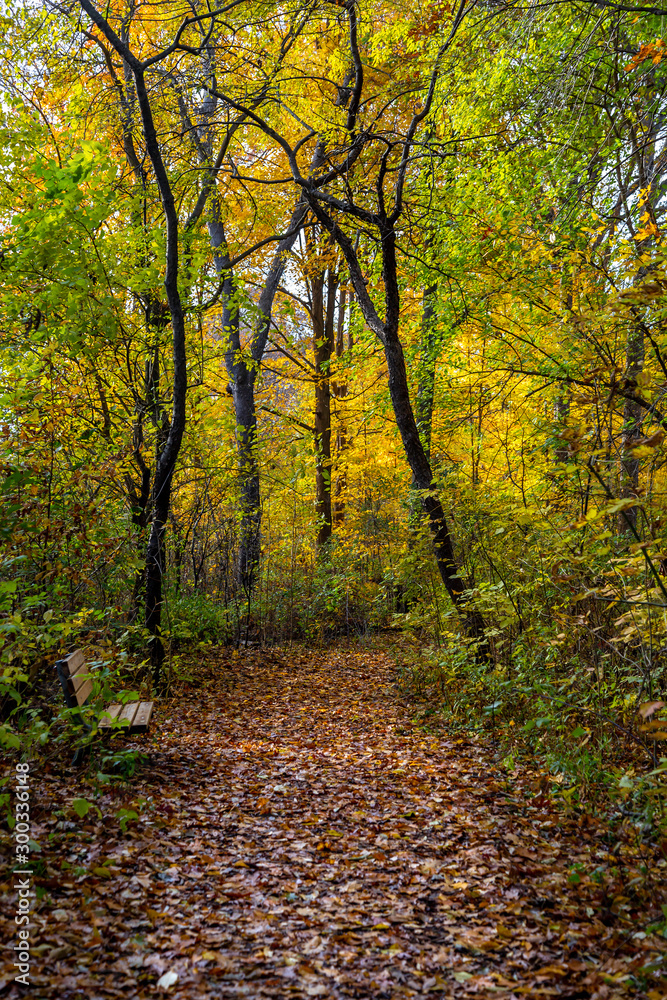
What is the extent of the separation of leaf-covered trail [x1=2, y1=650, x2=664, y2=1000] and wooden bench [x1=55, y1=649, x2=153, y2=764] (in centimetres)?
41

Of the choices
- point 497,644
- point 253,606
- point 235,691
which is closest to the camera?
point 497,644

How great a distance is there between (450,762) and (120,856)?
271 cm

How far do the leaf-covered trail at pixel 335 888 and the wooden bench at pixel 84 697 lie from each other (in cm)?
41

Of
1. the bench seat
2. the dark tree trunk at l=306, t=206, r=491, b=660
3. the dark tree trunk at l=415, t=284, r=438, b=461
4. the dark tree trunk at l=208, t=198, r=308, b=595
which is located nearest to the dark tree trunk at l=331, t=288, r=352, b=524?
the dark tree trunk at l=208, t=198, r=308, b=595

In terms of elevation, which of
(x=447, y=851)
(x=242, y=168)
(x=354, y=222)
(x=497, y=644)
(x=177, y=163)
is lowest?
(x=447, y=851)

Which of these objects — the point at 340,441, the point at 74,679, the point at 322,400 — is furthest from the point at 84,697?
the point at 340,441

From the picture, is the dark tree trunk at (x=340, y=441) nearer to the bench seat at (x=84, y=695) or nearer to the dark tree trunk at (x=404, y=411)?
the dark tree trunk at (x=404, y=411)

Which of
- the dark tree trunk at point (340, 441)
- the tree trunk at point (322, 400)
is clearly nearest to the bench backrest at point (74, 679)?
the tree trunk at point (322, 400)

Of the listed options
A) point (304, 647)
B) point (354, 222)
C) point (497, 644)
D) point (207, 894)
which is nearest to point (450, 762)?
point (497, 644)

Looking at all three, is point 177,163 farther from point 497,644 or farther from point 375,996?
point 375,996

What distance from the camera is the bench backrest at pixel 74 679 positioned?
3846 mm

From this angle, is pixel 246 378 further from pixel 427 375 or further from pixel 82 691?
pixel 82 691

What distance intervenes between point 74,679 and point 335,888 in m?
1.97

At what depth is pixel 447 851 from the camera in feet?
12.4
